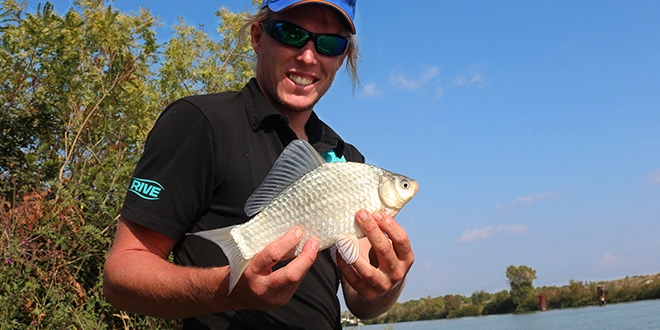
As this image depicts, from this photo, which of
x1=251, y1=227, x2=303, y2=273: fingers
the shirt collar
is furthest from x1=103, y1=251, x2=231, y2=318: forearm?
the shirt collar

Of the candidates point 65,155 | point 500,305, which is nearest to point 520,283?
point 500,305

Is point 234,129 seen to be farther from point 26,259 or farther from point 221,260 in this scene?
point 26,259

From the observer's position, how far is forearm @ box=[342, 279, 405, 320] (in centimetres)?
291

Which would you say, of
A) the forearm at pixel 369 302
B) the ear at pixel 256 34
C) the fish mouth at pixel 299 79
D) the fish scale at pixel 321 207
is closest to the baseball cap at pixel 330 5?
the ear at pixel 256 34

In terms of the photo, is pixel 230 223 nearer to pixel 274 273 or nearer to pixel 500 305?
pixel 274 273

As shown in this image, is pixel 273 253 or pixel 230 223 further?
pixel 230 223

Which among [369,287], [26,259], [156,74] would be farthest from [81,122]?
[369,287]

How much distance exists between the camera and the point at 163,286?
6.63 feet

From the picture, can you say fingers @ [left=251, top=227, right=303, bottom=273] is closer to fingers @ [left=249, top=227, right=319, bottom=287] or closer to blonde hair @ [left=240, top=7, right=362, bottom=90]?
fingers @ [left=249, top=227, right=319, bottom=287]

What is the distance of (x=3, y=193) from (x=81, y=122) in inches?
42.3

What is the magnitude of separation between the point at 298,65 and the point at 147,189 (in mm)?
1020

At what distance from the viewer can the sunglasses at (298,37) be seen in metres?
2.78

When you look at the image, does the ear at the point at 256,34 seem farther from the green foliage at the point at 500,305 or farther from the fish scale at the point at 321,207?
the green foliage at the point at 500,305

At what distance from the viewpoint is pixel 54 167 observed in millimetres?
6109
